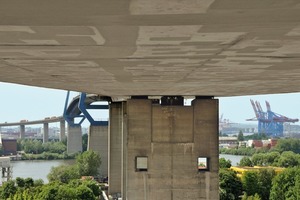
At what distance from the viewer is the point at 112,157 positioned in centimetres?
4997

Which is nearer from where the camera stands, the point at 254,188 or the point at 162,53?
the point at 162,53

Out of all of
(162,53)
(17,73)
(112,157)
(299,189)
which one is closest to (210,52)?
(162,53)

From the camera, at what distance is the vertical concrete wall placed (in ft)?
87.2

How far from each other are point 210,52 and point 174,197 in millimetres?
18036

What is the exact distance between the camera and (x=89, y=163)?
68.8 m

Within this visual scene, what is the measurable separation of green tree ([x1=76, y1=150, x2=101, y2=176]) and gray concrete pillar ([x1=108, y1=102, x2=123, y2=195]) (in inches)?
712

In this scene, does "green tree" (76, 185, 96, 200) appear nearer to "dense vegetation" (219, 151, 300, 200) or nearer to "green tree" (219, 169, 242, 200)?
"dense vegetation" (219, 151, 300, 200)

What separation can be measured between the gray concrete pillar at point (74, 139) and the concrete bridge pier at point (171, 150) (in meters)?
91.3

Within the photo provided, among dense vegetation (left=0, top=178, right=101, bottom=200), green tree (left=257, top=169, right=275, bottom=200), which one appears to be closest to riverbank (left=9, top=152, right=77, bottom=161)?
dense vegetation (left=0, top=178, right=101, bottom=200)

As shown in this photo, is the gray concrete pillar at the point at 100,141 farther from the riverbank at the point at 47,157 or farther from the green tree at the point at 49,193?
the riverbank at the point at 47,157

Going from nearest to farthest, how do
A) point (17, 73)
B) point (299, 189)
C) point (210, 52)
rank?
point (210, 52) → point (17, 73) → point (299, 189)

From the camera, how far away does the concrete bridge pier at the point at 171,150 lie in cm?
2658

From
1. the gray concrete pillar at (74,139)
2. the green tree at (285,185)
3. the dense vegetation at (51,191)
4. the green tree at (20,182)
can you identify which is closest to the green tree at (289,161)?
the green tree at (285,185)

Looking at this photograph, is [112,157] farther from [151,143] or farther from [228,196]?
[151,143]
